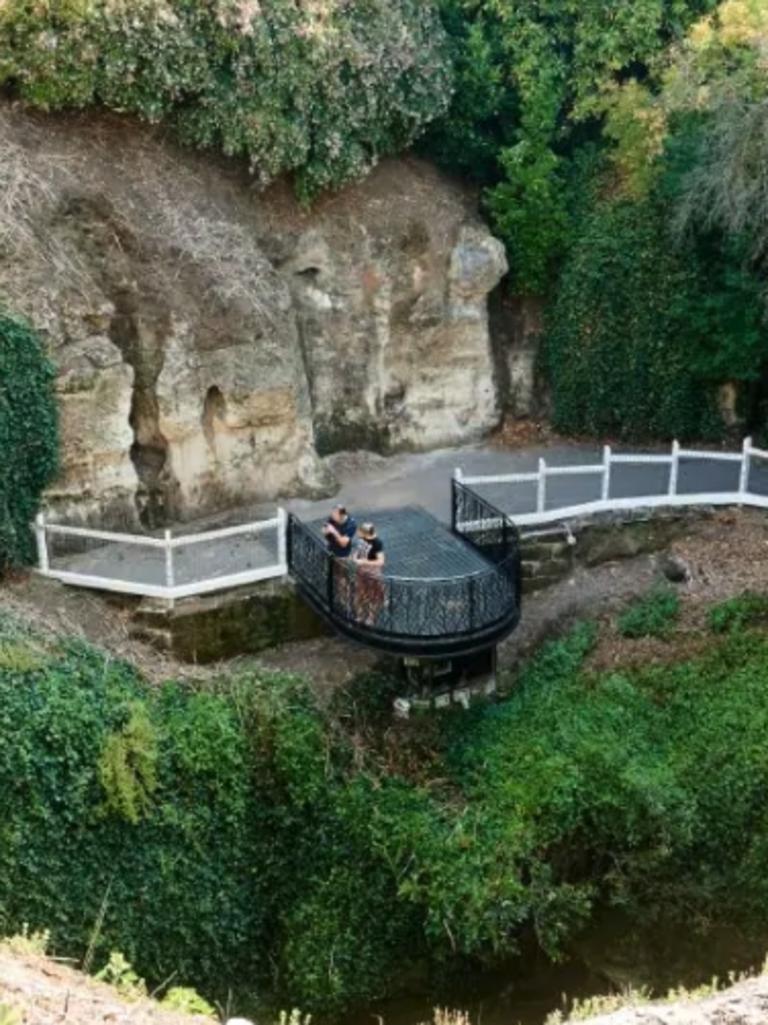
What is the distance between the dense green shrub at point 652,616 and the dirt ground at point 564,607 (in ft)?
0.39

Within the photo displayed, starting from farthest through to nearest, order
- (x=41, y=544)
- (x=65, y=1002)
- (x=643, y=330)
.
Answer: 1. (x=643, y=330)
2. (x=41, y=544)
3. (x=65, y=1002)

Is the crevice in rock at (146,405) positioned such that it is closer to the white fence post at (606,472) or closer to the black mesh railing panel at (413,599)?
the black mesh railing panel at (413,599)

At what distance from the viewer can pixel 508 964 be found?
1436cm

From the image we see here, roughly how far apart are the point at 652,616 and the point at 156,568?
629 centimetres

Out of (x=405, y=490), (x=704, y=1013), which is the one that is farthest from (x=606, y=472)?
(x=704, y=1013)

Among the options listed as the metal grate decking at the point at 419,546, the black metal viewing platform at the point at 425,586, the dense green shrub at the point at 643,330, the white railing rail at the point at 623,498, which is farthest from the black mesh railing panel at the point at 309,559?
the dense green shrub at the point at 643,330

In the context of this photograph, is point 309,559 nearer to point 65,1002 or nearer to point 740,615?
point 740,615

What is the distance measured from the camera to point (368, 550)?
15.2 meters

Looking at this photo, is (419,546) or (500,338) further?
(500,338)

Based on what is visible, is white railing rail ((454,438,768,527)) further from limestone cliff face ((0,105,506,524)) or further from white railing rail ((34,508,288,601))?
white railing rail ((34,508,288,601))

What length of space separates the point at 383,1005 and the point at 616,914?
2.75m

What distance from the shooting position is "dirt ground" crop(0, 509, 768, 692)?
1558 cm

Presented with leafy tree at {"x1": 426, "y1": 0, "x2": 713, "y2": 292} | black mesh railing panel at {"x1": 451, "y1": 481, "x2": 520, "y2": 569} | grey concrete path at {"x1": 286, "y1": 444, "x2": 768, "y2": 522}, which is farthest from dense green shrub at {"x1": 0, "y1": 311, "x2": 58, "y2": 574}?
leafy tree at {"x1": 426, "y1": 0, "x2": 713, "y2": 292}

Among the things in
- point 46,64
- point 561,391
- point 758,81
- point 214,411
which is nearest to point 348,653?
point 214,411
